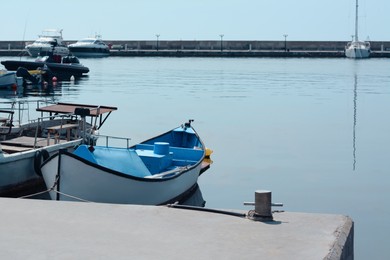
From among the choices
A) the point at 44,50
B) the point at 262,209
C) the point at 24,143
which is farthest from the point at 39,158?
the point at 44,50

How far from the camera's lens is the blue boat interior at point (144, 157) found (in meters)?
14.5

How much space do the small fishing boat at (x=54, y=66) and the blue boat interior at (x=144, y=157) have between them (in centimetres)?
3936

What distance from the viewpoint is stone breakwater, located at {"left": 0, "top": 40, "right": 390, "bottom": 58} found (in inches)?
4545

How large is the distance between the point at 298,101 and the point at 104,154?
32.5 meters

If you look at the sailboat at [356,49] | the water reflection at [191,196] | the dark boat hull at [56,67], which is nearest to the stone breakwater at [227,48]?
the sailboat at [356,49]

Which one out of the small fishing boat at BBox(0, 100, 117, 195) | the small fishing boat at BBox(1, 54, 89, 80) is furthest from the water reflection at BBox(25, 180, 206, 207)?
the small fishing boat at BBox(1, 54, 89, 80)

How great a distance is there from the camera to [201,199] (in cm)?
1788

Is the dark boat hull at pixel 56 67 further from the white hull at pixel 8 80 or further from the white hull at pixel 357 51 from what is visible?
the white hull at pixel 357 51

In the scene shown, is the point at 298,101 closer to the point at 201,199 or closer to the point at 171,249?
the point at 201,199

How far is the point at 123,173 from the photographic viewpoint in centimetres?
1377

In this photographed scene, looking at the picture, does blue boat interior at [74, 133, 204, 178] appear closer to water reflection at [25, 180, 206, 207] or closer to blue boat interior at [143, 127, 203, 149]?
blue boat interior at [143, 127, 203, 149]

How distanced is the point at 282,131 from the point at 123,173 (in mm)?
18131

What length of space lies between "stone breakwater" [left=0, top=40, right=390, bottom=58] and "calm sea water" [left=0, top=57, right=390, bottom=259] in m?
49.6

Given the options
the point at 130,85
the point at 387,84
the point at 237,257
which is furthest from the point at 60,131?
the point at 387,84
